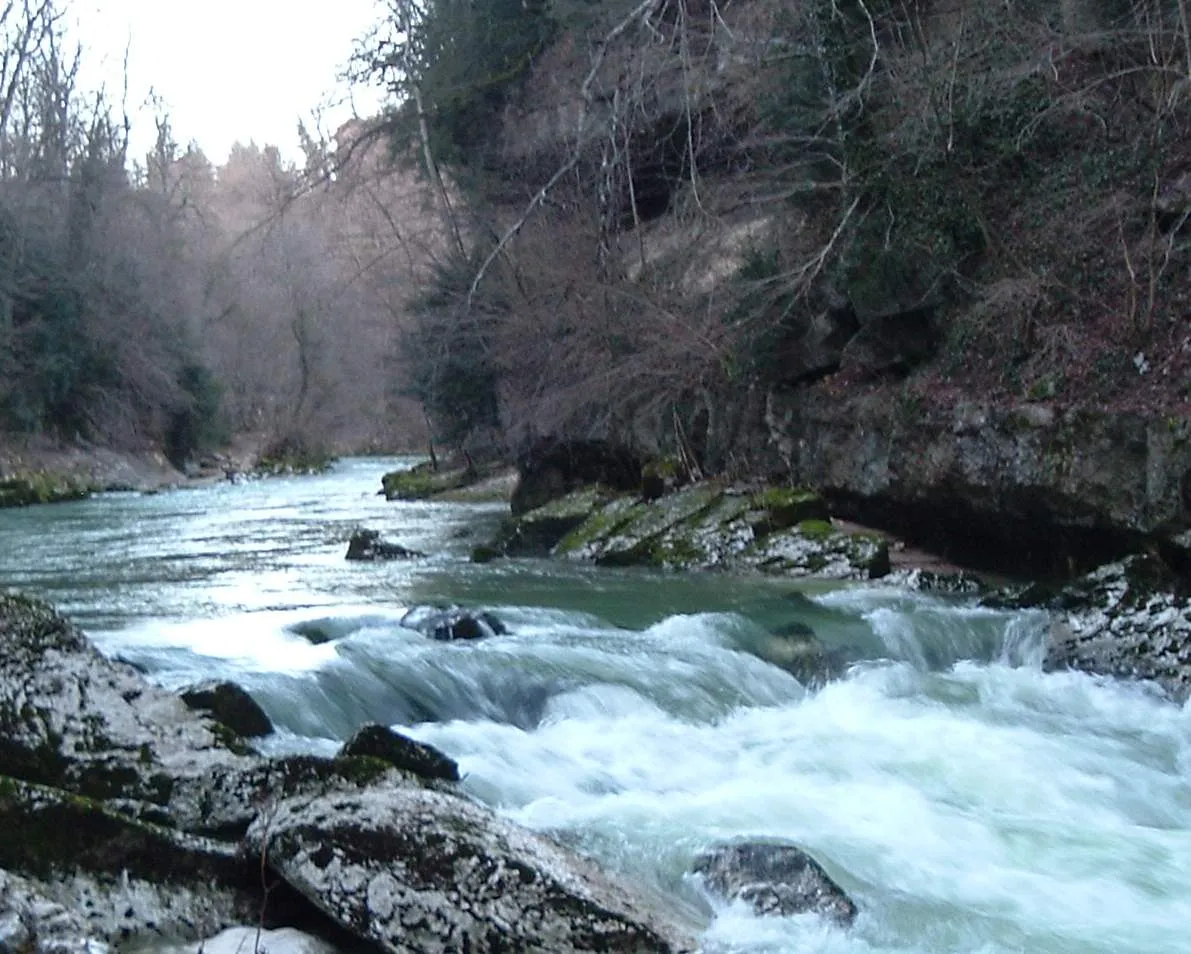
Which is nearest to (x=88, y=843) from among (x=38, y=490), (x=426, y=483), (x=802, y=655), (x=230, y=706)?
(x=230, y=706)

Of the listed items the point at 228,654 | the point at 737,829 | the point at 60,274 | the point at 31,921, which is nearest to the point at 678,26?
the point at 737,829

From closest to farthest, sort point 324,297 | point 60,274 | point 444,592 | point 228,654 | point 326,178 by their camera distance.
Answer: point 326,178, point 228,654, point 444,592, point 60,274, point 324,297

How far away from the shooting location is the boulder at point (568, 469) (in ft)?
74.8

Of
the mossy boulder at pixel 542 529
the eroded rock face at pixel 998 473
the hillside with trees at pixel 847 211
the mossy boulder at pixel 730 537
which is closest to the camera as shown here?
the eroded rock face at pixel 998 473

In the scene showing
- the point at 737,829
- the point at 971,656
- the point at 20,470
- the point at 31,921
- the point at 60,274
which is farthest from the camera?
the point at 60,274

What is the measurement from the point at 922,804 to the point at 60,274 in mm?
33173

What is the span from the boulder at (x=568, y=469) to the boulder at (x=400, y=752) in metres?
15.2

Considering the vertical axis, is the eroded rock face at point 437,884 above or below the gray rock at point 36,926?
below

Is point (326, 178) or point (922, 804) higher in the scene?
point (326, 178)

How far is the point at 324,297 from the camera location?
183 feet

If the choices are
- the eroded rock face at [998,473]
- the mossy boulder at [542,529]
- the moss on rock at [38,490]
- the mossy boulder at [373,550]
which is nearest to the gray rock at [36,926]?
the eroded rock face at [998,473]

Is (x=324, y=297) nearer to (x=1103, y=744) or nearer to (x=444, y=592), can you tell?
(x=444, y=592)

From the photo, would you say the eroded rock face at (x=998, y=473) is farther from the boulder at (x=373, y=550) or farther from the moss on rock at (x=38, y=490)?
the moss on rock at (x=38, y=490)

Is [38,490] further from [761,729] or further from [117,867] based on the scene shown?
[117,867]
